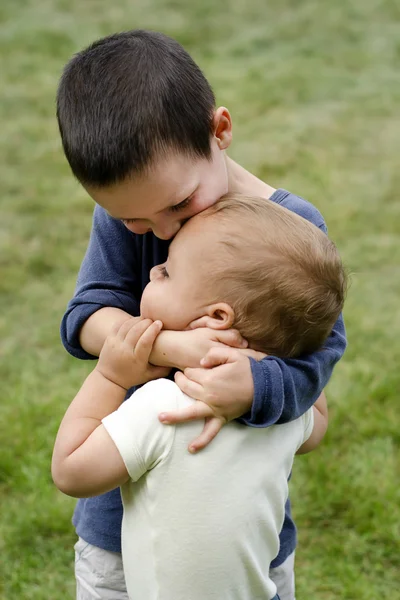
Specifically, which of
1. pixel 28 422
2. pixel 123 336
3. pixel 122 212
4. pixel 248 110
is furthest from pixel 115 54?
pixel 248 110

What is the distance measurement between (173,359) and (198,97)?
555 millimetres

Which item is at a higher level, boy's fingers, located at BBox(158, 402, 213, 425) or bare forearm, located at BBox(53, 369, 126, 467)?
boy's fingers, located at BBox(158, 402, 213, 425)

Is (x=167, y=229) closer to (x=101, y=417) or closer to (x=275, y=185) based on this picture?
(x=101, y=417)

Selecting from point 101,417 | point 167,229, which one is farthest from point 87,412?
point 167,229

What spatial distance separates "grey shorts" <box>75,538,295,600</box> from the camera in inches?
85.7

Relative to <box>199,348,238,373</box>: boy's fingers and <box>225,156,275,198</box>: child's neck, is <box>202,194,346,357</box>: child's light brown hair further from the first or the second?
<box>225,156,275,198</box>: child's neck

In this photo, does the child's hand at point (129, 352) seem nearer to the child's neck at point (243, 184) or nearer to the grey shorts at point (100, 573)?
the child's neck at point (243, 184)

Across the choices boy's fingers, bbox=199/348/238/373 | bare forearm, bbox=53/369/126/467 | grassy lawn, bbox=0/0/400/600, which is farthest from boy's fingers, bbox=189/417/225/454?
grassy lawn, bbox=0/0/400/600

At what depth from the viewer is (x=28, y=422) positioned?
378cm

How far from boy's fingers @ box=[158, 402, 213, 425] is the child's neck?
55 centimetres

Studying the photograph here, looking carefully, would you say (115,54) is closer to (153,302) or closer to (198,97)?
(198,97)

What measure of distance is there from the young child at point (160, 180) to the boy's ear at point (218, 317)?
15 mm

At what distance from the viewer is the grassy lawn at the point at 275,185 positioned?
10.8ft

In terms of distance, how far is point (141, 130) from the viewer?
175 centimetres
